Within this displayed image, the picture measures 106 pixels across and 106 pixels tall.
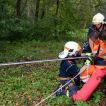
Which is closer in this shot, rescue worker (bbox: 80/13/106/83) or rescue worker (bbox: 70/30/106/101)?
rescue worker (bbox: 70/30/106/101)

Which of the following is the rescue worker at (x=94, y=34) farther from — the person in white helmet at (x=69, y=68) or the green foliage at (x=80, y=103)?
the green foliage at (x=80, y=103)

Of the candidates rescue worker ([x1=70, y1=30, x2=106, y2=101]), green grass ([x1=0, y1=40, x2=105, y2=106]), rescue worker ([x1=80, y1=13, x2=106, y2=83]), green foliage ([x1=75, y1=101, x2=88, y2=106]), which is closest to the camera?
green foliage ([x1=75, y1=101, x2=88, y2=106])

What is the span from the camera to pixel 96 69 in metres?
9.28

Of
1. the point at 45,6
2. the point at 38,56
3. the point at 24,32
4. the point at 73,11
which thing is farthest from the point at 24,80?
the point at 45,6

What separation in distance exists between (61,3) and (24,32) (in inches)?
233

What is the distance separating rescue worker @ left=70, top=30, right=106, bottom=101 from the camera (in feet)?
29.4

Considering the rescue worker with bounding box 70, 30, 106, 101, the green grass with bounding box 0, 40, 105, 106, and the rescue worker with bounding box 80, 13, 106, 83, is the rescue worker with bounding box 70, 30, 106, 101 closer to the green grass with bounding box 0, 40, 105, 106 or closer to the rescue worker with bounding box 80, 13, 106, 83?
the rescue worker with bounding box 80, 13, 106, 83

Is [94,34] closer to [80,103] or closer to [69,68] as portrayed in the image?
[69,68]

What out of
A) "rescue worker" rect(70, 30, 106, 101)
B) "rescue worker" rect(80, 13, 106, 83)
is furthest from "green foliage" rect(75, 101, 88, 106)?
"rescue worker" rect(80, 13, 106, 83)

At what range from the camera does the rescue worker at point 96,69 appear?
896 cm

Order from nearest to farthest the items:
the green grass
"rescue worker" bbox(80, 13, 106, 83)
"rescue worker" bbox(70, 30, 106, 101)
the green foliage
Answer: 1. the green foliage
2. "rescue worker" bbox(70, 30, 106, 101)
3. the green grass
4. "rescue worker" bbox(80, 13, 106, 83)

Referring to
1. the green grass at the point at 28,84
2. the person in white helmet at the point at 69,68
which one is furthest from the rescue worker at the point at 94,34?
the green grass at the point at 28,84

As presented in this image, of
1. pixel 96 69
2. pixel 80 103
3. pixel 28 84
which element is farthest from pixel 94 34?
pixel 28 84

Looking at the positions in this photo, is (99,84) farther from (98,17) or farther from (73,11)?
(73,11)
